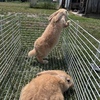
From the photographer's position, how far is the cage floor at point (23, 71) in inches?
155

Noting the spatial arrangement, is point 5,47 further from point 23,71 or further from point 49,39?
point 49,39

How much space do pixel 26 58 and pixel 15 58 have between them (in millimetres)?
272

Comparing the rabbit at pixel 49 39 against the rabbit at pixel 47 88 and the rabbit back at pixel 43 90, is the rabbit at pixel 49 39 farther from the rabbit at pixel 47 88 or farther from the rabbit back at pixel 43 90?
the rabbit back at pixel 43 90

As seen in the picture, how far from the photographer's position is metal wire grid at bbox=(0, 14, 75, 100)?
407cm

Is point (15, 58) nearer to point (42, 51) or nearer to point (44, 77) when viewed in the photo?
point (42, 51)

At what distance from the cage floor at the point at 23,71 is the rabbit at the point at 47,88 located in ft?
1.26

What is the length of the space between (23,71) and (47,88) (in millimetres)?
1580

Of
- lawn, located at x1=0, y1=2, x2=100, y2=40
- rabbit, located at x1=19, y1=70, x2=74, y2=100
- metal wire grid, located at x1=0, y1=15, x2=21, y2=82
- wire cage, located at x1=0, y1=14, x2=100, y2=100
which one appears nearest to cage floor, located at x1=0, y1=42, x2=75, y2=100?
wire cage, located at x1=0, y1=14, x2=100, y2=100

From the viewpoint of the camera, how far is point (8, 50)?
4.77 metres

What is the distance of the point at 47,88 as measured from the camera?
3.26 metres

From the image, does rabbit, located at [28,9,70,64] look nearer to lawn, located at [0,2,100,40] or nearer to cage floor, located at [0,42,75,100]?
cage floor, located at [0,42,75,100]

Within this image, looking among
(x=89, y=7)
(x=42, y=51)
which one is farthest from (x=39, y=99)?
(x=89, y=7)

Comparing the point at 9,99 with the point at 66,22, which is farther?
the point at 66,22

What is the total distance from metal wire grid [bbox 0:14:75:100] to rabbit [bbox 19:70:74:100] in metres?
0.38
